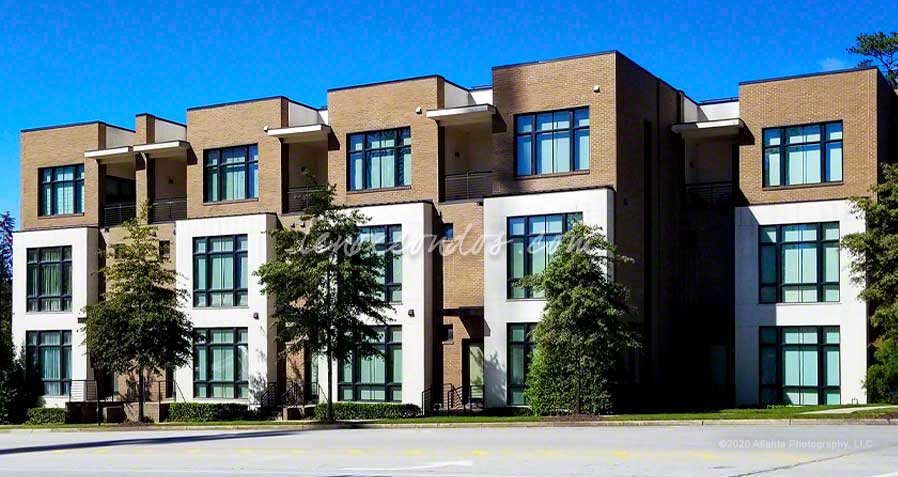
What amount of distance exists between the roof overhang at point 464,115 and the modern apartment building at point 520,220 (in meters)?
0.08

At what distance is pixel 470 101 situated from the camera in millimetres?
42031

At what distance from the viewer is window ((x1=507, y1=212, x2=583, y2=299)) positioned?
36438 mm

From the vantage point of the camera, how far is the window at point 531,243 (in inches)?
1435

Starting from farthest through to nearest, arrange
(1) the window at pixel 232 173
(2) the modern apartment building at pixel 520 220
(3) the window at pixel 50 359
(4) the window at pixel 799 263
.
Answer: (3) the window at pixel 50 359
(1) the window at pixel 232 173
(2) the modern apartment building at pixel 520 220
(4) the window at pixel 799 263

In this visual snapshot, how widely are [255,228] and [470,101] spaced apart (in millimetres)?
9416

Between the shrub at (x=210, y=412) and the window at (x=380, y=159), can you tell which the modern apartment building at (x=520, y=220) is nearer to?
the window at (x=380, y=159)

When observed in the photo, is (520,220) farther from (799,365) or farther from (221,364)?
(221,364)

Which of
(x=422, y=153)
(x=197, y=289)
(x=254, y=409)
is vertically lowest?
(x=254, y=409)

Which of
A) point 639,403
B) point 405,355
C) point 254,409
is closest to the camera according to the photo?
point 639,403

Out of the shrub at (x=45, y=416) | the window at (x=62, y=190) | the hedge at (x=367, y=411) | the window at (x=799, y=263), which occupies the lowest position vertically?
the shrub at (x=45, y=416)

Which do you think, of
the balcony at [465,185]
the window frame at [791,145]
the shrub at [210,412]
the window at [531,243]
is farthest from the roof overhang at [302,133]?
the window frame at [791,145]

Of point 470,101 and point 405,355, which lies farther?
point 470,101

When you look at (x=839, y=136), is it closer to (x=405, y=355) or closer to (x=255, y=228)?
(x=405, y=355)

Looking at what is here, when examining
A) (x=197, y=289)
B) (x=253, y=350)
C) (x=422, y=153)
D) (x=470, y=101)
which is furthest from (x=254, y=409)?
(x=470, y=101)
